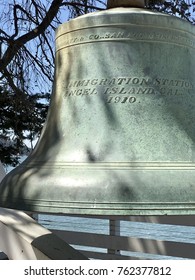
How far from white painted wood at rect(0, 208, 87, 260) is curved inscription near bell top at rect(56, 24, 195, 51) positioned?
96 centimetres

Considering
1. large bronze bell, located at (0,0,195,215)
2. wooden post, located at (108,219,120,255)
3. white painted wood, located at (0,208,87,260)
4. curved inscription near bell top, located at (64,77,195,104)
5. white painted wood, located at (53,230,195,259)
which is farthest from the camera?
wooden post, located at (108,219,120,255)

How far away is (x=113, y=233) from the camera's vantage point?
4449 mm

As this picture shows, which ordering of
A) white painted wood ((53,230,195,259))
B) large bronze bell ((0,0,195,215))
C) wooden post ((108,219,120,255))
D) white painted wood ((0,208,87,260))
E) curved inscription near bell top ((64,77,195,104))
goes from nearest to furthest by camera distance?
large bronze bell ((0,0,195,215))
curved inscription near bell top ((64,77,195,104))
white painted wood ((0,208,87,260))
white painted wood ((53,230,195,259))
wooden post ((108,219,120,255))

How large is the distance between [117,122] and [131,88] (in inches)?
4.6

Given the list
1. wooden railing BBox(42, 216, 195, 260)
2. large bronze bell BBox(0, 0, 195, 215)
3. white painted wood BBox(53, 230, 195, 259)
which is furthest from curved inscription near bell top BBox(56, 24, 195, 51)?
white painted wood BBox(53, 230, 195, 259)

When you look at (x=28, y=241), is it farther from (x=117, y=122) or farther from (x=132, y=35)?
(x=132, y=35)

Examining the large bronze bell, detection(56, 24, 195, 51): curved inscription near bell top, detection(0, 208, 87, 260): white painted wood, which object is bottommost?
detection(0, 208, 87, 260): white painted wood

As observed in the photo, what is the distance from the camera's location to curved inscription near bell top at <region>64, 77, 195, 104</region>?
4.94ft

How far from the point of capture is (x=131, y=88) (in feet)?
4.96

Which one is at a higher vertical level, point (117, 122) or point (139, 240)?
point (117, 122)

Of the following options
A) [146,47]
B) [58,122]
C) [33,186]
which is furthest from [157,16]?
[33,186]

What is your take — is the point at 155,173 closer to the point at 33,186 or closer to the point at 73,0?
the point at 33,186

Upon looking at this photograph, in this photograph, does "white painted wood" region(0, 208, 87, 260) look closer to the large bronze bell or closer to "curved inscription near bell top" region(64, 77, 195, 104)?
the large bronze bell

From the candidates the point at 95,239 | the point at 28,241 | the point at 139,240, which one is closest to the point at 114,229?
the point at 95,239
